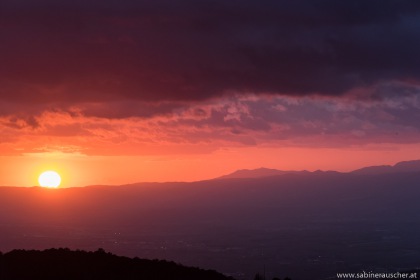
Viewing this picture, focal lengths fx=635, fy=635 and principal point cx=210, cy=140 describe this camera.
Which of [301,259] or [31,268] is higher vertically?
[31,268]

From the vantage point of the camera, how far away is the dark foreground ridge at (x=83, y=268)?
3184 cm

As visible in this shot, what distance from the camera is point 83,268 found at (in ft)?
110

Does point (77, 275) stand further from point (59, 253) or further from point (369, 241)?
point (369, 241)

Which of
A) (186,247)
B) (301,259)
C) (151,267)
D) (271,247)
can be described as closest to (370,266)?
(301,259)

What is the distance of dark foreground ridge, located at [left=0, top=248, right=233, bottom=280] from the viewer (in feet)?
104

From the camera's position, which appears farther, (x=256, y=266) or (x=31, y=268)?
(x=256, y=266)

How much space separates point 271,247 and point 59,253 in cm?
12227

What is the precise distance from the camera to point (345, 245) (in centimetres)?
15712

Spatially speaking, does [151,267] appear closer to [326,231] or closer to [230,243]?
[230,243]

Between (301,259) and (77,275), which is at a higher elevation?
(77,275)

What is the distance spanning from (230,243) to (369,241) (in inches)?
1426

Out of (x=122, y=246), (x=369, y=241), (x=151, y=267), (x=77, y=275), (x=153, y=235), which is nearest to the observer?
(x=77, y=275)

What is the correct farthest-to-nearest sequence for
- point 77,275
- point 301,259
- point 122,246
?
point 122,246, point 301,259, point 77,275

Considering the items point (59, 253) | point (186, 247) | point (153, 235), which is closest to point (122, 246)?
point (186, 247)
